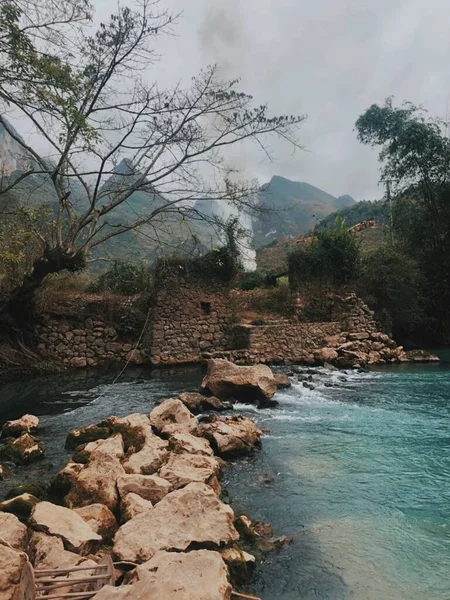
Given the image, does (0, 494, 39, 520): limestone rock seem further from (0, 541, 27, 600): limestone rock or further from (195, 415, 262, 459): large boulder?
(195, 415, 262, 459): large boulder

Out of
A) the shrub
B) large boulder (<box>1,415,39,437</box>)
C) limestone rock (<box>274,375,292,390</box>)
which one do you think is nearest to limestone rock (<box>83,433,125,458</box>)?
large boulder (<box>1,415,39,437</box>)

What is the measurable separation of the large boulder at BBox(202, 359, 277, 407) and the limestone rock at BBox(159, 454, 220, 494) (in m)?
3.45

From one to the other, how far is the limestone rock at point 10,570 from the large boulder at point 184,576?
63cm

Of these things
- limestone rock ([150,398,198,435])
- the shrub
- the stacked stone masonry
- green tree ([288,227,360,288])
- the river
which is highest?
green tree ([288,227,360,288])

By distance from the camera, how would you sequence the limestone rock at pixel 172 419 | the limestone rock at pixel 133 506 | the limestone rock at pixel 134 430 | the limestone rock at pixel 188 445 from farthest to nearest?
the limestone rock at pixel 172 419 < the limestone rock at pixel 134 430 < the limestone rock at pixel 188 445 < the limestone rock at pixel 133 506

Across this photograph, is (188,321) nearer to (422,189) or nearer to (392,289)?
(392,289)

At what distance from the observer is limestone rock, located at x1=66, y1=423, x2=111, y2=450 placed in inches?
222

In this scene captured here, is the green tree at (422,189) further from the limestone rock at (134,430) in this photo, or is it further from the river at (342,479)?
the limestone rock at (134,430)

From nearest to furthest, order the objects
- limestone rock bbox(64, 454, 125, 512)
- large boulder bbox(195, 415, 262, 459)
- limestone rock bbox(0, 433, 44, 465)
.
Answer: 1. limestone rock bbox(64, 454, 125, 512)
2. limestone rock bbox(0, 433, 44, 465)
3. large boulder bbox(195, 415, 262, 459)

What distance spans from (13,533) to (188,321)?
12.0 metres

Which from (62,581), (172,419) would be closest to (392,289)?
(172,419)

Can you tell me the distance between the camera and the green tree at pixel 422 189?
18.2 meters

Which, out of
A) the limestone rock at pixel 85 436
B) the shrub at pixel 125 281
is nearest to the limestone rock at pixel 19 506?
the limestone rock at pixel 85 436

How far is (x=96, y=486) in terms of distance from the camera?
3.86 m
